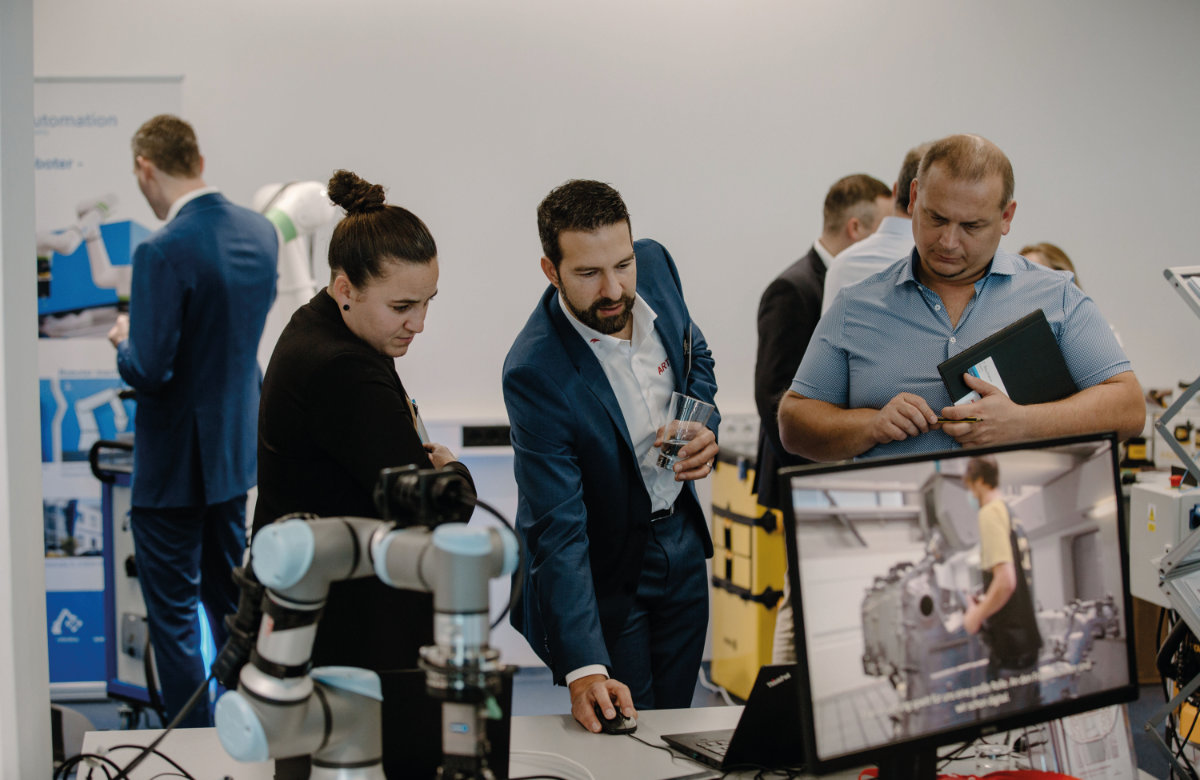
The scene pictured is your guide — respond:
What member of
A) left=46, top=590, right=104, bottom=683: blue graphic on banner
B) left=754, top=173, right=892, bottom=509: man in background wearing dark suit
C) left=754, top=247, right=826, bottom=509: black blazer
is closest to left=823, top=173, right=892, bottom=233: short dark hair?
left=754, top=173, right=892, bottom=509: man in background wearing dark suit

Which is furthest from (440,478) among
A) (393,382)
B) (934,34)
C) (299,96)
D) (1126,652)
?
(934,34)

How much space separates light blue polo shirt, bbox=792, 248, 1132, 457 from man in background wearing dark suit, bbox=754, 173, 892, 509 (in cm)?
110

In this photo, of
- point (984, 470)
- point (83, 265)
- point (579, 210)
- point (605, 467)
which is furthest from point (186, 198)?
point (984, 470)

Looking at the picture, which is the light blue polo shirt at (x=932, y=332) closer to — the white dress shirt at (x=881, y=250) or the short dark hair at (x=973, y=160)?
the short dark hair at (x=973, y=160)

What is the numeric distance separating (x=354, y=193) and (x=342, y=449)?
46cm

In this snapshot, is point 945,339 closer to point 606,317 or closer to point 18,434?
point 606,317

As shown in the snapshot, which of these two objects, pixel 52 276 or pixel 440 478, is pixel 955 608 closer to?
pixel 440 478

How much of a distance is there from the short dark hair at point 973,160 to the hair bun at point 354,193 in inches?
39.2

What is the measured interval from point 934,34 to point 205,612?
366 centimetres

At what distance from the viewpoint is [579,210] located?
178 cm

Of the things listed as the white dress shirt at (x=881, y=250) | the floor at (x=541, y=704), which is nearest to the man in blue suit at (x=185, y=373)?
the floor at (x=541, y=704)

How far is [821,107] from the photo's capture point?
13.4ft

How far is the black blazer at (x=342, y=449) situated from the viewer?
Answer: 1342 millimetres

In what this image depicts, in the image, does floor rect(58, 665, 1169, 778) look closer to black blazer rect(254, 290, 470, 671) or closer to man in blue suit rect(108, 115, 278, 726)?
man in blue suit rect(108, 115, 278, 726)
